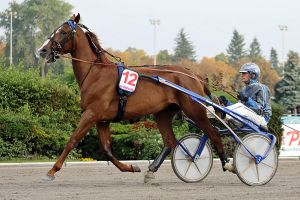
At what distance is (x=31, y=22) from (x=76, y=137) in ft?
251

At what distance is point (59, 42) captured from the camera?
11.4 m

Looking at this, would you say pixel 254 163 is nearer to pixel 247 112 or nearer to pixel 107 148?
pixel 247 112

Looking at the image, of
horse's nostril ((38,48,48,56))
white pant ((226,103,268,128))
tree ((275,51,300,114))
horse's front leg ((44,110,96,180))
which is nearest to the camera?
horse's front leg ((44,110,96,180))

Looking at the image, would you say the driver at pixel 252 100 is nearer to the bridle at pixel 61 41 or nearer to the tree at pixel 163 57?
the bridle at pixel 61 41

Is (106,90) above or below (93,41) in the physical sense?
below

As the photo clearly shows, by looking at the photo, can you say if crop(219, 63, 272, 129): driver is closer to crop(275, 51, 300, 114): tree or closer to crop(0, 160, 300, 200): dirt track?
crop(0, 160, 300, 200): dirt track

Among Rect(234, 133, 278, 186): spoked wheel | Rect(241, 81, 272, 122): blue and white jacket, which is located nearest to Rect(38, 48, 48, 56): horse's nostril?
Rect(241, 81, 272, 122): blue and white jacket

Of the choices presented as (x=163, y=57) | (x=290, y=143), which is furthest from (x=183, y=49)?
(x=290, y=143)

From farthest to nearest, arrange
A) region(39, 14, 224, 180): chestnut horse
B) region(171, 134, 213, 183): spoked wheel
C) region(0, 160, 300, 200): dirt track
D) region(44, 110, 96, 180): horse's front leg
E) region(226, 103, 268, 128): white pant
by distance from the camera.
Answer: region(171, 134, 213, 183): spoked wheel < region(226, 103, 268, 128): white pant < region(39, 14, 224, 180): chestnut horse < region(44, 110, 96, 180): horse's front leg < region(0, 160, 300, 200): dirt track

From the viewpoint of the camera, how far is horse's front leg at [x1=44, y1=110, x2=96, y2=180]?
35.7ft

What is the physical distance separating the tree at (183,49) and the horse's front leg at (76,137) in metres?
131

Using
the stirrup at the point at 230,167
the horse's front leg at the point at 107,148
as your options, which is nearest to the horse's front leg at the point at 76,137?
the horse's front leg at the point at 107,148

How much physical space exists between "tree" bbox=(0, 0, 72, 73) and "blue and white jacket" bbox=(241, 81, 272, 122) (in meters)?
70.9

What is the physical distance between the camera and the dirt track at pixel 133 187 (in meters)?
9.55
